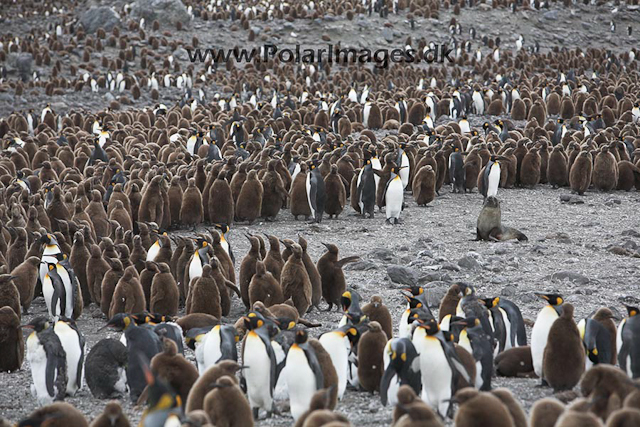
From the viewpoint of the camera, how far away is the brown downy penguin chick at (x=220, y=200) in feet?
33.1

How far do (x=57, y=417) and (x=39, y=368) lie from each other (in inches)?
62.7

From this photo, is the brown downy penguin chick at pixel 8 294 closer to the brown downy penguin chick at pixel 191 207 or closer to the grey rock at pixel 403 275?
the grey rock at pixel 403 275

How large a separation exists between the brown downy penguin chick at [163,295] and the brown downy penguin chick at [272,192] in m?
4.02

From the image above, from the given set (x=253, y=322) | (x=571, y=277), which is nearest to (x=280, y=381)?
(x=253, y=322)

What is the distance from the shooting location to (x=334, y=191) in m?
10.5

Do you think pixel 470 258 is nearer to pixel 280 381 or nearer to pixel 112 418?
pixel 280 381

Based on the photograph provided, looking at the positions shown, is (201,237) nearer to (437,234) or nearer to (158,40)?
(437,234)

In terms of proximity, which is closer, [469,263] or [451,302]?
[451,302]

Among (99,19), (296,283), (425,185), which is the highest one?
(99,19)

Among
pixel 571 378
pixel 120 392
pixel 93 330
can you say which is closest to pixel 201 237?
pixel 93 330


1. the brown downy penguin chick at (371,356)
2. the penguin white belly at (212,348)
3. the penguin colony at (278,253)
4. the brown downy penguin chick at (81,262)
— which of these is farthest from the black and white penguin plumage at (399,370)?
the brown downy penguin chick at (81,262)

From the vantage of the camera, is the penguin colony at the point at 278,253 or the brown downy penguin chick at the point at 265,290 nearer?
the penguin colony at the point at 278,253

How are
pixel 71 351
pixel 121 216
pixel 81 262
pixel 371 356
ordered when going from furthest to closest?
pixel 121 216 → pixel 81 262 → pixel 71 351 → pixel 371 356

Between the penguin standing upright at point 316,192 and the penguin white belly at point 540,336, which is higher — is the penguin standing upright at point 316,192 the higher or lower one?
the higher one
